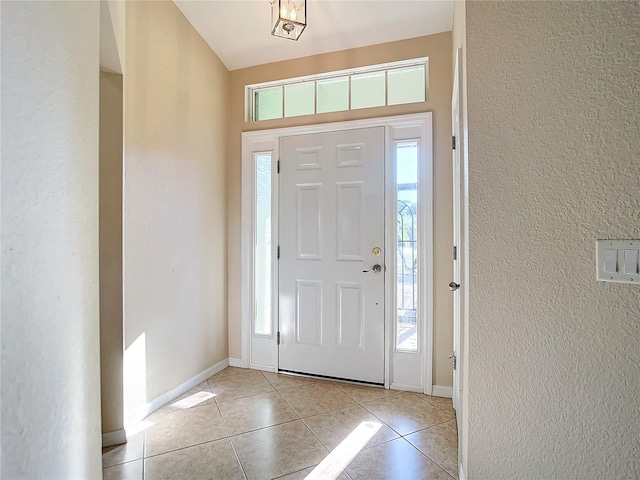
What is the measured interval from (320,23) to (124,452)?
2.91 m

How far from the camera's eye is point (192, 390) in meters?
2.48

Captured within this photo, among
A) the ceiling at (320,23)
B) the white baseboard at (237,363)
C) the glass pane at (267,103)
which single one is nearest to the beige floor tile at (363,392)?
the white baseboard at (237,363)

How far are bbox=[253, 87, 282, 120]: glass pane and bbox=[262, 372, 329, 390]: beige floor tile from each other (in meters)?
2.14

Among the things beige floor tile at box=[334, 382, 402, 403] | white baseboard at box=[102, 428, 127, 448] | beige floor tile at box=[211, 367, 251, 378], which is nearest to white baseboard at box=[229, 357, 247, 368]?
beige floor tile at box=[211, 367, 251, 378]

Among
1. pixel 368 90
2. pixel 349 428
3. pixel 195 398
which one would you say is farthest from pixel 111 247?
pixel 368 90

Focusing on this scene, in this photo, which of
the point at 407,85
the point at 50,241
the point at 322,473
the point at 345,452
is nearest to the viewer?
the point at 50,241

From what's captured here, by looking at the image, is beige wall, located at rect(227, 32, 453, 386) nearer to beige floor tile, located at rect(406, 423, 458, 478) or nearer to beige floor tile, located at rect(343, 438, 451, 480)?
beige floor tile, located at rect(406, 423, 458, 478)

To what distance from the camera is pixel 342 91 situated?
2.65 m

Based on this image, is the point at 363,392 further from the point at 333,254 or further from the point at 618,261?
the point at 618,261

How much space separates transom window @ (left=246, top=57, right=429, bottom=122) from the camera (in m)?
2.48

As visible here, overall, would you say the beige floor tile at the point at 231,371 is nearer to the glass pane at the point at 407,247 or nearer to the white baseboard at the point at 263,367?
the white baseboard at the point at 263,367

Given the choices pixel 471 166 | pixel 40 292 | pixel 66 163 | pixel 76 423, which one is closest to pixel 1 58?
pixel 66 163

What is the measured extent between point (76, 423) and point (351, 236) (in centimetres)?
202

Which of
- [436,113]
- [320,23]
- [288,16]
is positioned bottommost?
[436,113]
